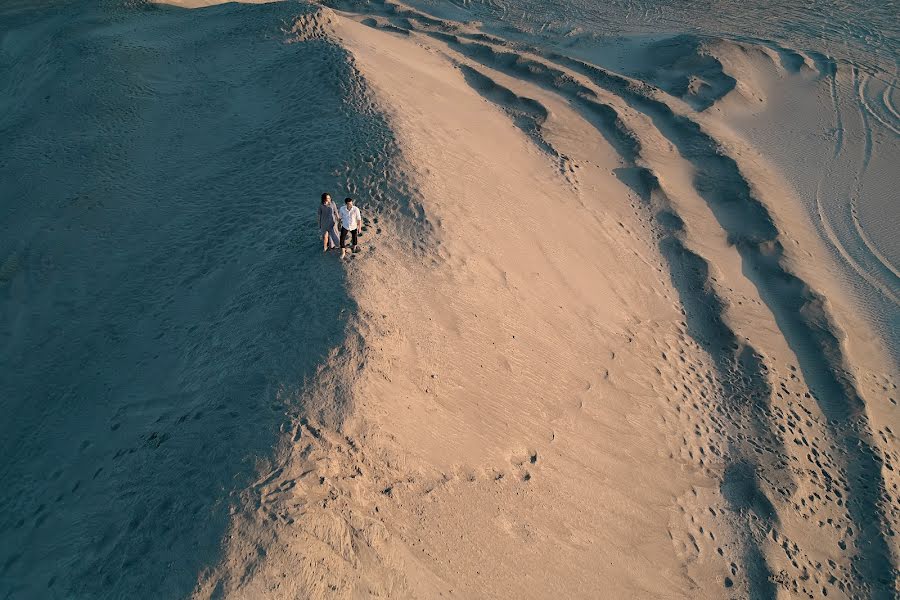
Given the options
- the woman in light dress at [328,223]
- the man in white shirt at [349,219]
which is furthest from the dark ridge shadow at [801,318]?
the woman in light dress at [328,223]

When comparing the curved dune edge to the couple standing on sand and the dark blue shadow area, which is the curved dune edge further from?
the dark blue shadow area

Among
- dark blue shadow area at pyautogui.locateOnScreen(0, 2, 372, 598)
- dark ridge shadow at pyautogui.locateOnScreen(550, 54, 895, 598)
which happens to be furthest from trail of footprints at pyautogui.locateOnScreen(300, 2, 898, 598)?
dark blue shadow area at pyautogui.locateOnScreen(0, 2, 372, 598)

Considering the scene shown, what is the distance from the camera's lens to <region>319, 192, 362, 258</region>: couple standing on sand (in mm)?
7629

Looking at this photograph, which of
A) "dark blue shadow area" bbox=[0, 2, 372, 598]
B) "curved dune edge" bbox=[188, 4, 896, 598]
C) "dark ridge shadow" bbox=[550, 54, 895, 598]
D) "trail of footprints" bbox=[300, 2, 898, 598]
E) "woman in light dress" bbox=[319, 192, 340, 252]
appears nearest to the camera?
"dark blue shadow area" bbox=[0, 2, 372, 598]

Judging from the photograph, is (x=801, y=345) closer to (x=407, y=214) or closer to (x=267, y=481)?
(x=407, y=214)

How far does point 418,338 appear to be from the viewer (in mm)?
7836

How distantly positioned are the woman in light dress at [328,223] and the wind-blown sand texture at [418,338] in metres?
0.36

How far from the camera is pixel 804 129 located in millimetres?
18297

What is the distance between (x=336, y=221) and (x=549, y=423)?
460 cm

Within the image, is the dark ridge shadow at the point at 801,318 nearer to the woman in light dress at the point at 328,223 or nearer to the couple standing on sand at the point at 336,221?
the couple standing on sand at the point at 336,221

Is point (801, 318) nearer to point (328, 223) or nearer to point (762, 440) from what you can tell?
point (762, 440)

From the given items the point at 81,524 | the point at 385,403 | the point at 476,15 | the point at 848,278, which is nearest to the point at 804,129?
the point at 848,278

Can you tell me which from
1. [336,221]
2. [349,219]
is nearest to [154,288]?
[336,221]

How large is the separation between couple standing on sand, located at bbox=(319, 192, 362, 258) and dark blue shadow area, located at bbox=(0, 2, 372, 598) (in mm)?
353
